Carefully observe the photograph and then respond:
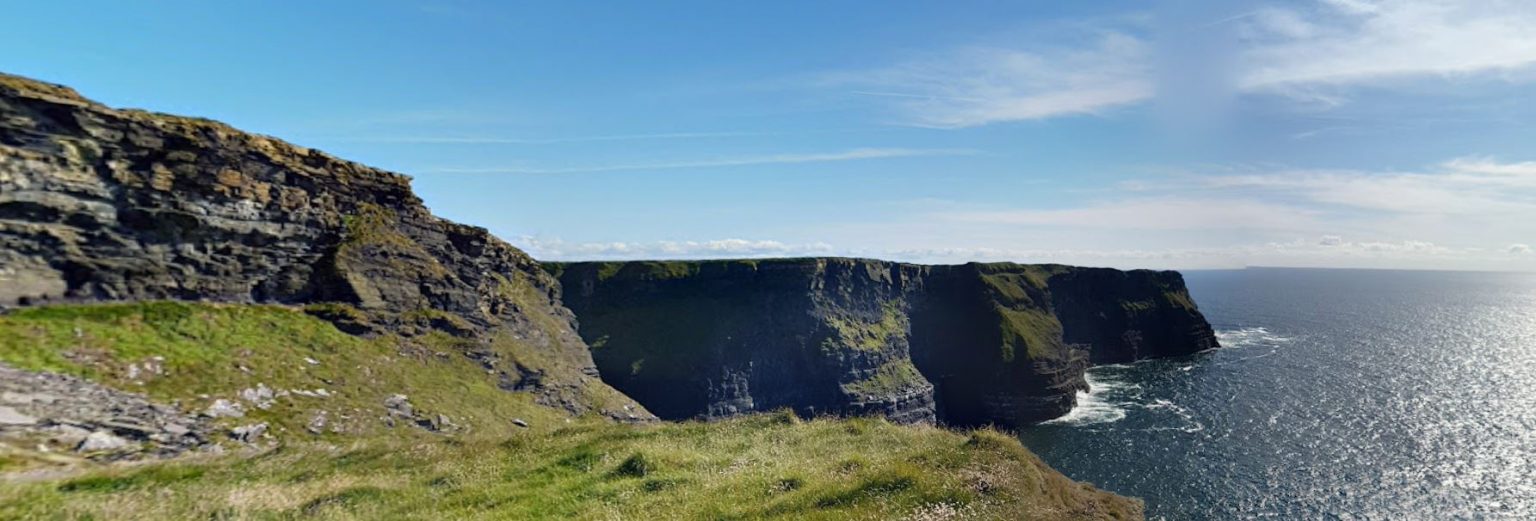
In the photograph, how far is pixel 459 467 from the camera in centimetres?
1953

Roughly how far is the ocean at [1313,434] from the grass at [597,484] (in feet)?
168

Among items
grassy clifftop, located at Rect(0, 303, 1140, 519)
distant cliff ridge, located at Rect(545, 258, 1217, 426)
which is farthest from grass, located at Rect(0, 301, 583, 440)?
distant cliff ridge, located at Rect(545, 258, 1217, 426)

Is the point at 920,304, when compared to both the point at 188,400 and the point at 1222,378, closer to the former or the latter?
the point at 1222,378

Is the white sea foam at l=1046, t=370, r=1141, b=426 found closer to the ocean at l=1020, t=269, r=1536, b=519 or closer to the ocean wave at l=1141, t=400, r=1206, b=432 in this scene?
the ocean at l=1020, t=269, r=1536, b=519

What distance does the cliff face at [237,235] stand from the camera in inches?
1211

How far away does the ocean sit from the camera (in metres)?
57.7

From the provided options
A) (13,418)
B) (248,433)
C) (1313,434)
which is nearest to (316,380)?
(248,433)

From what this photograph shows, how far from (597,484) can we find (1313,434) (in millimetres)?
93055

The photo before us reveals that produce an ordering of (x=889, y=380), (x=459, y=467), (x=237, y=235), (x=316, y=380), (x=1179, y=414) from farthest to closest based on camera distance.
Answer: (x=889, y=380) → (x=1179, y=414) → (x=237, y=235) → (x=316, y=380) → (x=459, y=467)

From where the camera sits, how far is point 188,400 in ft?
93.7

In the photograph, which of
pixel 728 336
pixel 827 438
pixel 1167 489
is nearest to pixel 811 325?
pixel 728 336

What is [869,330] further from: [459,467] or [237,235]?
[459,467]

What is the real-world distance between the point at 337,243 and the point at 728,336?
6082cm

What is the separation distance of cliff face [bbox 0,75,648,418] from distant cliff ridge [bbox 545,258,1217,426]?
33.2m
